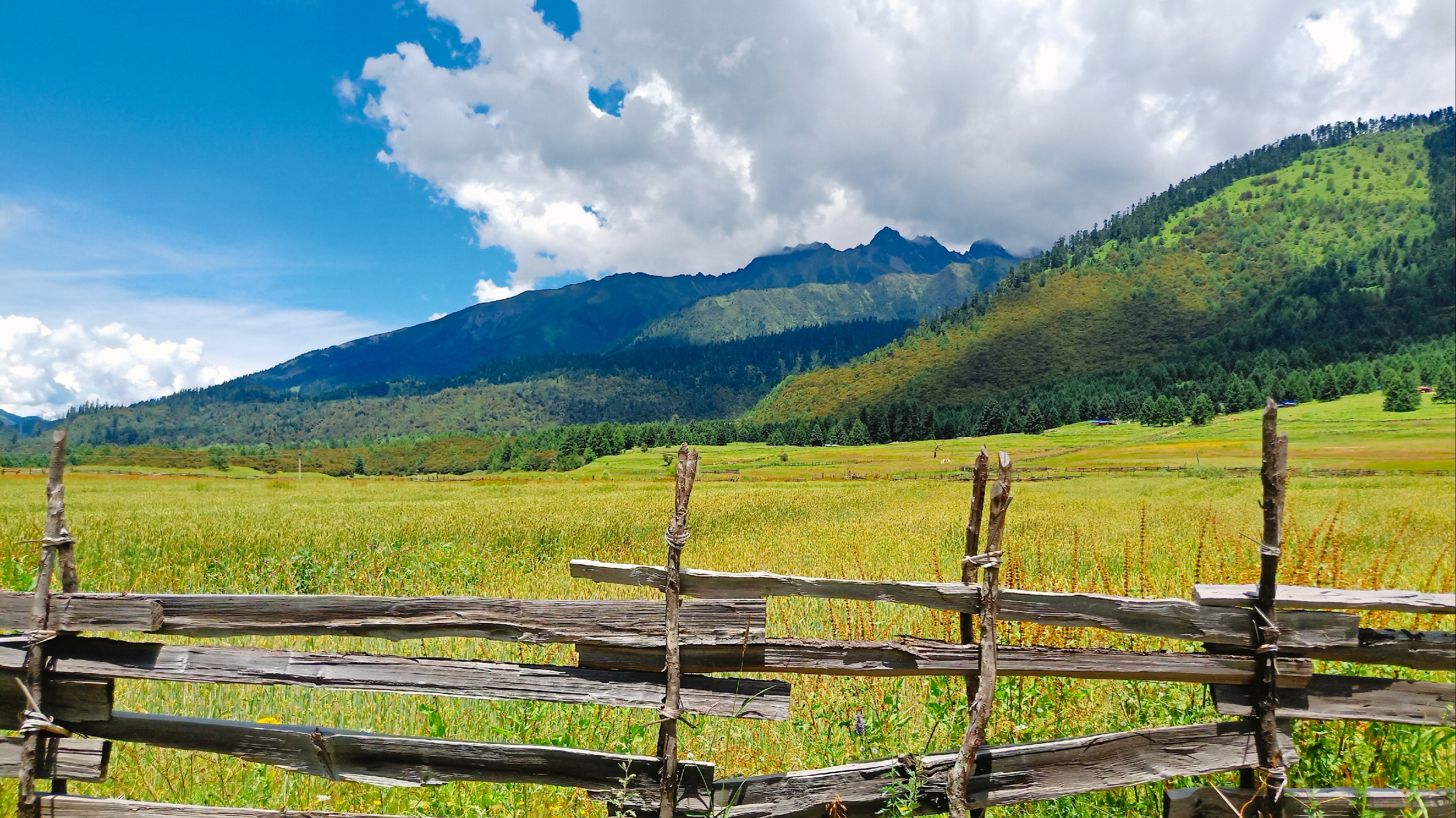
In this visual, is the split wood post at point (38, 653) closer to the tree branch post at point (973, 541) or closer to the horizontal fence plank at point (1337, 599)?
the tree branch post at point (973, 541)

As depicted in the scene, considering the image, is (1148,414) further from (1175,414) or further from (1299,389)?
(1299,389)

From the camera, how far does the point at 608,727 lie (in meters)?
4.91

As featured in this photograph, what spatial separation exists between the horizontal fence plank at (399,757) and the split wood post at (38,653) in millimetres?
192

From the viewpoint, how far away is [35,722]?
140 inches

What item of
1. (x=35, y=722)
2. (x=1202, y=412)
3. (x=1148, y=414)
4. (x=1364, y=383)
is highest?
(x=1364, y=383)

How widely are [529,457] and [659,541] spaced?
4621 inches

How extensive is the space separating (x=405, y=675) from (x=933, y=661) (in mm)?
2776

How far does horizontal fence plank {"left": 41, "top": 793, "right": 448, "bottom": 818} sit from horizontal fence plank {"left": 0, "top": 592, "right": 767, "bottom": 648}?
3.07 ft

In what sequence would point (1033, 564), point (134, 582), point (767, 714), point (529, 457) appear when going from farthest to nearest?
point (529, 457) → point (1033, 564) → point (134, 582) → point (767, 714)

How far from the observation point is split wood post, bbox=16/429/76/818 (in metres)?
3.56

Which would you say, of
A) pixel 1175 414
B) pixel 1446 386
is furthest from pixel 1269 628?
pixel 1446 386

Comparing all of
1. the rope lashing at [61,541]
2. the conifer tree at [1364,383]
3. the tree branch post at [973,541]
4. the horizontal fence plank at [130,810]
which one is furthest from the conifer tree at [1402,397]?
the rope lashing at [61,541]

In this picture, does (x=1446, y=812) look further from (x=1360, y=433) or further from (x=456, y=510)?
(x=1360, y=433)

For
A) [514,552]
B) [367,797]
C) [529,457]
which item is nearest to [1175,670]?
[367,797]
